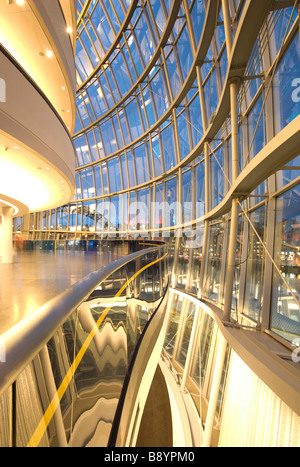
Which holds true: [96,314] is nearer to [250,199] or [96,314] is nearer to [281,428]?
[281,428]

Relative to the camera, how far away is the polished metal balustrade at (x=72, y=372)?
2.10 ft

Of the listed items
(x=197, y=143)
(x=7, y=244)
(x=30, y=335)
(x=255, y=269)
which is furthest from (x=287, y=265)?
(x=197, y=143)

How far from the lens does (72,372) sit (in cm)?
128

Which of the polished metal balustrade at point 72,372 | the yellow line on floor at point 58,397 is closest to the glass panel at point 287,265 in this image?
the polished metal balustrade at point 72,372

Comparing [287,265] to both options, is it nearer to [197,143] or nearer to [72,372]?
[72,372]

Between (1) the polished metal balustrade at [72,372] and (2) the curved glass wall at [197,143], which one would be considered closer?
(1) the polished metal balustrade at [72,372]

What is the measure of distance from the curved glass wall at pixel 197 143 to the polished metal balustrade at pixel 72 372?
3258mm

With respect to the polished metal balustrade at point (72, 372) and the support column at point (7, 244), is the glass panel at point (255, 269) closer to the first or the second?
the polished metal balustrade at point (72, 372)

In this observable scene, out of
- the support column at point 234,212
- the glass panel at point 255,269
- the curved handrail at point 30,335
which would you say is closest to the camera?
the curved handrail at point 30,335

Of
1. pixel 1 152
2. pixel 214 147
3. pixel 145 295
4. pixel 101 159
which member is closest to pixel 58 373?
pixel 145 295

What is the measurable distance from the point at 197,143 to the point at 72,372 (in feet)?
46.0

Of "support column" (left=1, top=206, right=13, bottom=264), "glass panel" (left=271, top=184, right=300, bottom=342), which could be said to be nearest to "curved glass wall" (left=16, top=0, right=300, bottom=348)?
"glass panel" (left=271, top=184, right=300, bottom=342)

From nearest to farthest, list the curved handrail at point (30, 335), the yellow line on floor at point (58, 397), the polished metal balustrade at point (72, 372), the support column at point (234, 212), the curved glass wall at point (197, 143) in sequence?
the curved handrail at point (30, 335), the polished metal balustrade at point (72, 372), the yellow line on floor at point (58, 397), the curved glass wall at point (197, 143), the support column at point (234, 212)

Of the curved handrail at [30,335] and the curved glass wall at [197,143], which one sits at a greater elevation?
the curved glass wall at [197,143]
